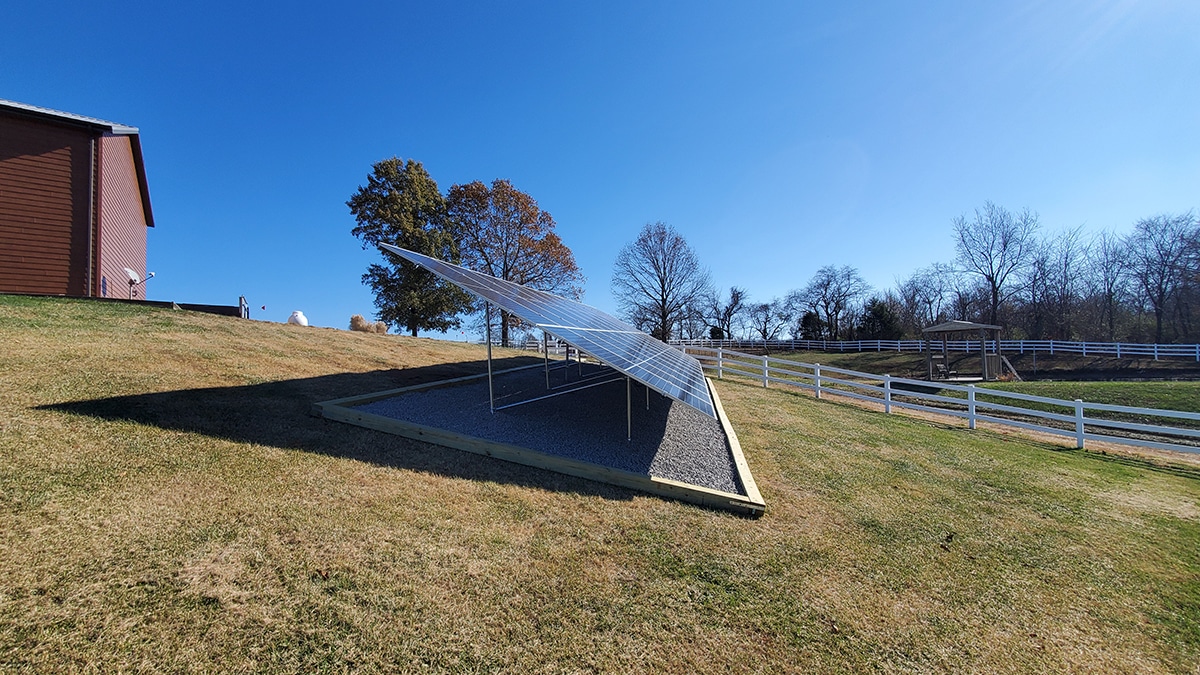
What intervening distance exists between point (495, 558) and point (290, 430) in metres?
3.73

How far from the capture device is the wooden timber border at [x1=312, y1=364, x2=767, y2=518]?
430cm

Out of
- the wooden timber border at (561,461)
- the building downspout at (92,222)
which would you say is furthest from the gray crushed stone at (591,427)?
the building downspout at (92,222)

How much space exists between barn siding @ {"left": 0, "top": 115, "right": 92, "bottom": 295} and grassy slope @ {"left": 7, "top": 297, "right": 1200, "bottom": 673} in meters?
8.01

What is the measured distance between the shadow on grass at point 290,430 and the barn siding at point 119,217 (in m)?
11.7

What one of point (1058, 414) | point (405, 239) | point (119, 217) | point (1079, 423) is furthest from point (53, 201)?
point (1058, 414)

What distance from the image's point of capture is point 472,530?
350cm

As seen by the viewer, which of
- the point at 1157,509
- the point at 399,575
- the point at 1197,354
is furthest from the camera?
the point at 1197,354

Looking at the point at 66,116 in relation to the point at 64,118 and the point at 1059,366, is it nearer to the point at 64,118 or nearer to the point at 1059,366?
the point at 64,118

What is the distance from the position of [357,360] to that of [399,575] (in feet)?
27.9

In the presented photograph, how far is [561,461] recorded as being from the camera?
4.86 meters

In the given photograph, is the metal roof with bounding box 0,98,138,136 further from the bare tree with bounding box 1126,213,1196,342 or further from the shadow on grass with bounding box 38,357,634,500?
the bare tree with bounding box 1126,213,1196,342

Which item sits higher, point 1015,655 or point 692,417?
point 692,417

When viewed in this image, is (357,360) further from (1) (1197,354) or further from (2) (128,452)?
(1) (1197,354)

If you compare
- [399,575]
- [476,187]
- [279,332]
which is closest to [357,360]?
[279,332]
